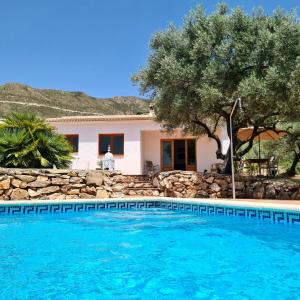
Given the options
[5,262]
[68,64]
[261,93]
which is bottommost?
Result: [5,262]

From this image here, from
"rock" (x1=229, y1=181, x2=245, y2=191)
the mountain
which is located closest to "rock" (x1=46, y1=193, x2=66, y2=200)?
"rock" (x1=229, y1=181, x2=245, y2=191)

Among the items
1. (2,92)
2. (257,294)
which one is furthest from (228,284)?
(2,92)

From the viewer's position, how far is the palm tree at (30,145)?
38.9ft

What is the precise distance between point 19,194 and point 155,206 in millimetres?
4794

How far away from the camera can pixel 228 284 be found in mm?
3764

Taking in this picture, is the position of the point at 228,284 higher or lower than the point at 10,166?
lower

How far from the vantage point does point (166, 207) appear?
1139 centimetres

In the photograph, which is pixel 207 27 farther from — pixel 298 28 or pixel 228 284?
pixel 228 284

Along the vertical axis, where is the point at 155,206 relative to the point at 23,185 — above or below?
below

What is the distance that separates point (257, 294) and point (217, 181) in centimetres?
1002

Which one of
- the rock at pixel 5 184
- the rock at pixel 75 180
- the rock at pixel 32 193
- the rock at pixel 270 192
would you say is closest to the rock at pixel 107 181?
the rock at pixel 75 180

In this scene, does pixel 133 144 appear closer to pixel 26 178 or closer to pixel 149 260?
pixel 26 178

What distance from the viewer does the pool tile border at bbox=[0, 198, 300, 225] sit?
8344mm

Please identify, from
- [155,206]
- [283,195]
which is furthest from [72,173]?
[283,195]
